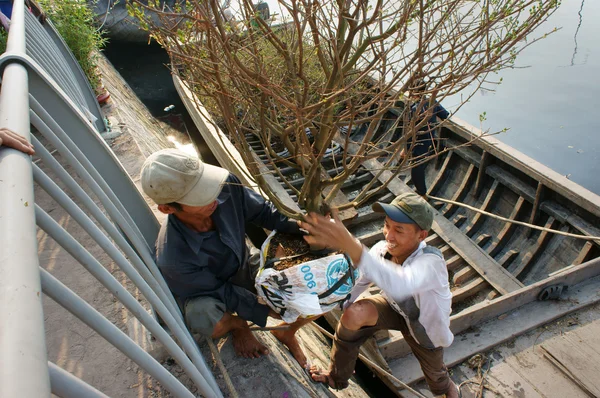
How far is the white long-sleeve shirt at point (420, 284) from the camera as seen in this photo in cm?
209

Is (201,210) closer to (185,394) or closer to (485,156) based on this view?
(185,394)

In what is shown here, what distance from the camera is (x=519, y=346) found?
3.25m

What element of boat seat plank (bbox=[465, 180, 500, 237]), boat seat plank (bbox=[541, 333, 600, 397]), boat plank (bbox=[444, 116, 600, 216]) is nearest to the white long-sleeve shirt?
boat seat plank (bbox=[541, 333, 600, 397])

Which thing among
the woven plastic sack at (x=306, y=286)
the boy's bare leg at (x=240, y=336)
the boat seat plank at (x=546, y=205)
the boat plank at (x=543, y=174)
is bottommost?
the boat seat plank at (x=546, y=205)

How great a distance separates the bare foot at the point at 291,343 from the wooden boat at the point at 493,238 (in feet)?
2.07

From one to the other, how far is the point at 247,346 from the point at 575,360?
2419 millimetres

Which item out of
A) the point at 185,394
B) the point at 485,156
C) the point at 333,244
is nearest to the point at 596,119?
the point at 485,156

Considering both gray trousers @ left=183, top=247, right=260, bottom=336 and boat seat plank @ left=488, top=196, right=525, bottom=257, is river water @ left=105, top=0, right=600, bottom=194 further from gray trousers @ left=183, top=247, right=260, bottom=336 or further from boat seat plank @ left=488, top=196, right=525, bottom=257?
gray trousers @ left=183, top=247, right=260, bottom=336

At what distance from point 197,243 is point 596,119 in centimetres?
927

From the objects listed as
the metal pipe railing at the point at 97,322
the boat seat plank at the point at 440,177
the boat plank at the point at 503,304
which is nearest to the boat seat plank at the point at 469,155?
the boat seat plank at the point at 440,177

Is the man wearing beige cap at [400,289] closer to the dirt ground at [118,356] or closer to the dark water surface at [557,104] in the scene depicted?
the dirt ground at [118,356]

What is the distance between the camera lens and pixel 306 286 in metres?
2.21

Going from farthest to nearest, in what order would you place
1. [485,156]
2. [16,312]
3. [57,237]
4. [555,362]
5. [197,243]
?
1. [485,156]
2. [555,362]
3. [197,243]
4. [57,237]
5. [16,312]

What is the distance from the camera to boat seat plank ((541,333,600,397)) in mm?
2906
